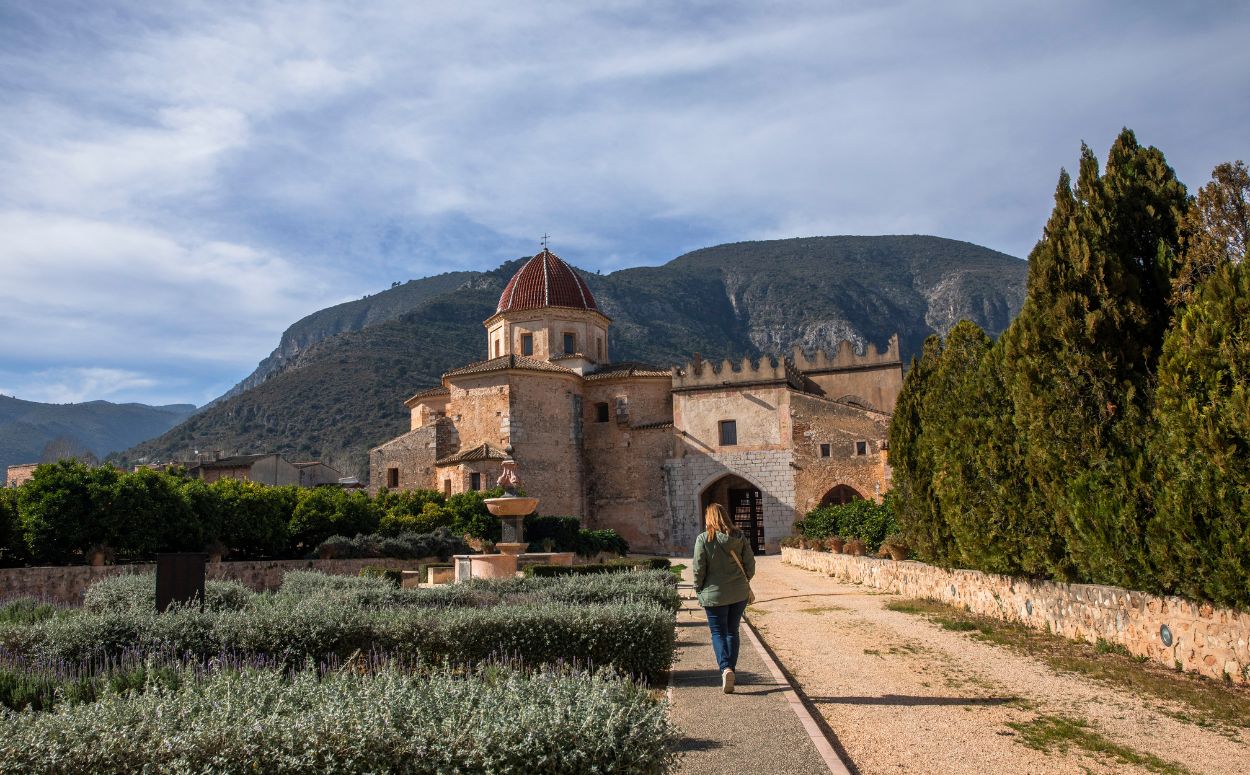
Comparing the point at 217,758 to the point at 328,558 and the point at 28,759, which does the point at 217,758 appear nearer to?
the point at 28,759

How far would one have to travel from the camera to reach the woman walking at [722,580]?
7.21m

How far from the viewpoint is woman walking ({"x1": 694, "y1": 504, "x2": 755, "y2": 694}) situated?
7.21 metres

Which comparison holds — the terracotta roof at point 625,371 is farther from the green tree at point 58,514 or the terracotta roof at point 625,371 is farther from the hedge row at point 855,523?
the green tree at point 58,514

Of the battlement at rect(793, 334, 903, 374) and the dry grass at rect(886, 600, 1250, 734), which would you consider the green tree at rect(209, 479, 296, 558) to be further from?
the battlement at rect(793, 334, 903, 374)

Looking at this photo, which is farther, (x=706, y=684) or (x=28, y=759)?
(x=706, y=684)

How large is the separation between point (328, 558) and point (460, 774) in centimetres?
1927

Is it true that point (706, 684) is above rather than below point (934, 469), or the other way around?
below

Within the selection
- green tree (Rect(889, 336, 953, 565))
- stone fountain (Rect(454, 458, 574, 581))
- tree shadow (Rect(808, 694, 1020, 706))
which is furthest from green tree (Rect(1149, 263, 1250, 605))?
stone fountain (Rect(454, 458, 574, 581))

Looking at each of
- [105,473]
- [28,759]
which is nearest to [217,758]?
[28,759]

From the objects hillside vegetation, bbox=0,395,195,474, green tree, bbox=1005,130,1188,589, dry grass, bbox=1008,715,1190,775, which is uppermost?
Result: hillside vegetation, bbox=0,395,195,474

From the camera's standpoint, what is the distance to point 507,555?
17609mm

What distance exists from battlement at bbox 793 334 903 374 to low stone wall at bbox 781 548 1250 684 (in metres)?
27.6

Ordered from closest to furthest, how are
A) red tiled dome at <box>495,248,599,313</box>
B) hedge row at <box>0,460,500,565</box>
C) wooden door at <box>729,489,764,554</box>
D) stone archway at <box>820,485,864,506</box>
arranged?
hedge row at <box>0,460,500,565</box> → stone archway at <box>820,485,864,506</box> → wooden door at <box>729,489,764,554</box> → red tiled dome at <box>495,248,599,313</box>

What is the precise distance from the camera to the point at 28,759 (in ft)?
11.3
